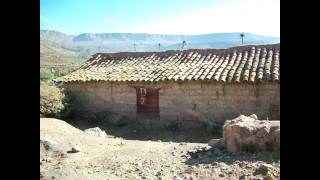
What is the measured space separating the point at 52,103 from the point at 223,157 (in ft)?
30.5

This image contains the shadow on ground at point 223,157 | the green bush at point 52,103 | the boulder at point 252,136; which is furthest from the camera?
the green bush at point 52,103

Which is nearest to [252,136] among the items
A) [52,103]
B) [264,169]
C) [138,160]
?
[264,169]

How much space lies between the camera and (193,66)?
55.3 ft

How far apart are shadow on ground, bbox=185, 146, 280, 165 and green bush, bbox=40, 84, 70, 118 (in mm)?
8036

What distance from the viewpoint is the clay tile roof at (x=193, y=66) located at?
14.8m

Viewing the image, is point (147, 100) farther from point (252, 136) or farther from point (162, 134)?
point (252, 136)

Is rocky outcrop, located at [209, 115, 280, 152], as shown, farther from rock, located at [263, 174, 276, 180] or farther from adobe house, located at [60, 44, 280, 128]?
adobe house, located at [60, 44, 280, 128]

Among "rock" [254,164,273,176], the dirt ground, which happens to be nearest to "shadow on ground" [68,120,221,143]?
the dirt ground

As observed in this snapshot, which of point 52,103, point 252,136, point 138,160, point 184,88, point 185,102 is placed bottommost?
point 138,160

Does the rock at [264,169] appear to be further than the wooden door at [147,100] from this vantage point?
No

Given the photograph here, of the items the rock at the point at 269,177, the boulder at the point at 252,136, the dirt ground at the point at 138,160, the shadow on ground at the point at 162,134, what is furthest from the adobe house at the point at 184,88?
the rock at the point at 269,177

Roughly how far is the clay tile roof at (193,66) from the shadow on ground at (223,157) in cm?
483

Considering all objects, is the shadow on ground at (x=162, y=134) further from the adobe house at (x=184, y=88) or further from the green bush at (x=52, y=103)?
the green bush at (x=52, y=103)
